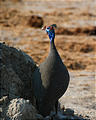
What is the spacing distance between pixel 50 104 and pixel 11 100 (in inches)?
23.1

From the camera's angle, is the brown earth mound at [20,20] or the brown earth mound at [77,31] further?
the brown earth mound at [20,20]

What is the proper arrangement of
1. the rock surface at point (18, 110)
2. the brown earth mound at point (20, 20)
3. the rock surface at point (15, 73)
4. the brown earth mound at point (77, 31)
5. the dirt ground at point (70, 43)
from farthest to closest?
the brown earth mound at point (20, 20)
the brown earth mound at point (77, 31)
the dirt ground at point (70, 43)
the rock surface at point (15, 73)
the rock surface at point (18, 110)

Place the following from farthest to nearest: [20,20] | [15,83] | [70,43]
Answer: [20,20]
[70,43]
[15,83]

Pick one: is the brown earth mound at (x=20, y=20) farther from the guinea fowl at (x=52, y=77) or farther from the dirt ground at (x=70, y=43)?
the guinea fowl at (x=52, y=77)

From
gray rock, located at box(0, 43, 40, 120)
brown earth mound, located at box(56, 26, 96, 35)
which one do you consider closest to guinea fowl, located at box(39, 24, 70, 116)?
gray rock, located at box(0, 43, 40, 120)

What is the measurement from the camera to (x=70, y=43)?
12656mm

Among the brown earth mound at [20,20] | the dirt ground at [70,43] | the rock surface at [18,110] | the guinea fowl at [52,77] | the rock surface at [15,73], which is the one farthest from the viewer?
the brown earth mound at [20,20]

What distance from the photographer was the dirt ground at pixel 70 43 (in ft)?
22.5

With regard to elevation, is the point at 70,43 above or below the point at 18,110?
below

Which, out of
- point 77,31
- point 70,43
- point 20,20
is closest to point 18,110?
point 70,43

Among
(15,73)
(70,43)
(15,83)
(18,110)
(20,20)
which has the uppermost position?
(15,73)

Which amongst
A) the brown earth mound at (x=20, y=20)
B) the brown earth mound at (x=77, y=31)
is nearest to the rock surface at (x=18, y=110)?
the brown earth mound at (x=77, y=31)

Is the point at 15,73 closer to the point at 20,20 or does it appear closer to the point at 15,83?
the point at 15,83

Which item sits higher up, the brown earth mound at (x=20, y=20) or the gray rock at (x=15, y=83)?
the gray rock at (x=15, y=83)
